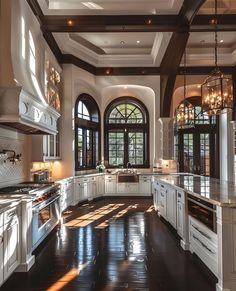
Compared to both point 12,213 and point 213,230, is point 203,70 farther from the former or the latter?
point 12,213

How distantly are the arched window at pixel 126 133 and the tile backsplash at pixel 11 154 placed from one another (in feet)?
16.4

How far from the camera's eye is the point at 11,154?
4777 mm

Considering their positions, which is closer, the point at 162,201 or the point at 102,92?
the point at 162,201

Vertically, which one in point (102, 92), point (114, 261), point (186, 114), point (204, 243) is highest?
point (102, 92)

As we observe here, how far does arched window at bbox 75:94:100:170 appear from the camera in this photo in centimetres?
899

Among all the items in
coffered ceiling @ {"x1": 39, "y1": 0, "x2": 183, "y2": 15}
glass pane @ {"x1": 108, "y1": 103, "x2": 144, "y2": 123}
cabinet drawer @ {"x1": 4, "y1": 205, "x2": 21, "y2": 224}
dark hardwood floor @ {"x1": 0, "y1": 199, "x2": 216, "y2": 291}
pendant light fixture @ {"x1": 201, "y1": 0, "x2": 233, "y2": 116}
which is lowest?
dark hardwood floor @ {"x1": 0, "y1": 199, "x2": 216, "y2": 291}

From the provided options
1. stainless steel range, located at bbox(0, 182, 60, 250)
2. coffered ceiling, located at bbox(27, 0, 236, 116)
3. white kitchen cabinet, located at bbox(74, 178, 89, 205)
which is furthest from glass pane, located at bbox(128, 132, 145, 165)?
stainless steel range, located at bbox(0, 182, 60, 250)

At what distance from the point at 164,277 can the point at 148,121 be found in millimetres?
7539

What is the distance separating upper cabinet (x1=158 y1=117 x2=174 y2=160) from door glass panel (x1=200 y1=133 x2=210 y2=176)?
5.10 ft

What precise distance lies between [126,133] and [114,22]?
5.13 m

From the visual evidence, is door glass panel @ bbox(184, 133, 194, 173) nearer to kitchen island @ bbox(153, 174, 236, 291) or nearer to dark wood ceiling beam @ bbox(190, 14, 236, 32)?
dark wood ceiling beam @ bbox(190, 14, 236, 32)

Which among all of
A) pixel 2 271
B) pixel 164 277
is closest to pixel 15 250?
pixel 2 271

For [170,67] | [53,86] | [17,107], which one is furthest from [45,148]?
[170,67]

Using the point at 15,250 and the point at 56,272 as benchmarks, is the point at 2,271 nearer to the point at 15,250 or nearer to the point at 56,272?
the point at 15,250
